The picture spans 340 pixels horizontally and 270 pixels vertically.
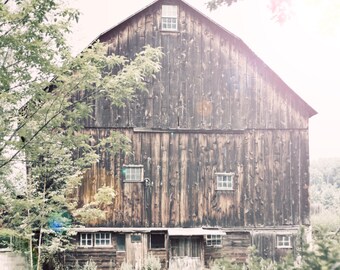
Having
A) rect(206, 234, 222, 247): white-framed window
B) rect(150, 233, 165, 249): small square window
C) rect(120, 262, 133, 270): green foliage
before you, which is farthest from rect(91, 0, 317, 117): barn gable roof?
rect(120, 262, 133, 270): green foliage

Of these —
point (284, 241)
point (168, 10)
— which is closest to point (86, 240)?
point (284, 241)

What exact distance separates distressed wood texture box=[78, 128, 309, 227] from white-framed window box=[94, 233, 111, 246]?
1.99 feet

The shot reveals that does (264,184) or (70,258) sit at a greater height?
(264,184)

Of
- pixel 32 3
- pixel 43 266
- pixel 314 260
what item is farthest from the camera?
pixel 43 266

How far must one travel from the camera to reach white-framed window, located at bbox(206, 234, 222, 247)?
18623 mm

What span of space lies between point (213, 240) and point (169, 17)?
29.3ft

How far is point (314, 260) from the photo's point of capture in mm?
3395

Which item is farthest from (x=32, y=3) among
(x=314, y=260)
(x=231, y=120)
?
(x=231, y=120)

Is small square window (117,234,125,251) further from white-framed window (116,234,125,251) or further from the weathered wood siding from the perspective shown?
the weathered wood siding

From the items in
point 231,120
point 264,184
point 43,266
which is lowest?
point 43,266

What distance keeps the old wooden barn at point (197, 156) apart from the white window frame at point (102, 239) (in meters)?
0.04

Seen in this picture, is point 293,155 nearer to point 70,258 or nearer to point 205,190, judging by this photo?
point 205,190

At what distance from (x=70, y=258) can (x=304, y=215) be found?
9253mm

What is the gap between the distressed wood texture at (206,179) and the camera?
18.3m
